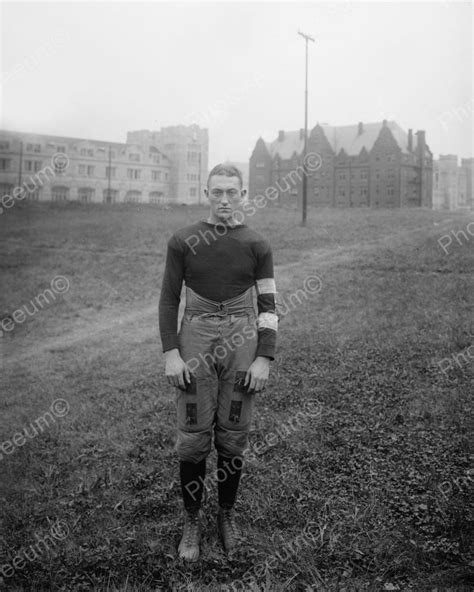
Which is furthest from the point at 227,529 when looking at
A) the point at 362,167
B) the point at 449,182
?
the point at 449,182

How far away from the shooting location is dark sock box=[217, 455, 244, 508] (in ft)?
14.6

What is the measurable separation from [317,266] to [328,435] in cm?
1208

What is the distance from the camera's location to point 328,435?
6.32 metres

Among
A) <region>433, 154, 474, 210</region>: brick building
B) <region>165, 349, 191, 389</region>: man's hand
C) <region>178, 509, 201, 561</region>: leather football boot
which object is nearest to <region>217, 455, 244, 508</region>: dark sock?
<region>178, 509, 201, 561</region>: leather football boot

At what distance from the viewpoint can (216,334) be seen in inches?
167

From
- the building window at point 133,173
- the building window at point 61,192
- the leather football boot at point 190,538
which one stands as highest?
the building window at point 133,173

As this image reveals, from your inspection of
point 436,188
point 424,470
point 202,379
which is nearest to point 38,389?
point 202,379

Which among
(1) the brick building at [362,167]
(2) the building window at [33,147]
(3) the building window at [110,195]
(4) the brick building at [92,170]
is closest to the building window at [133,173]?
(4) the brick building at [92,170]

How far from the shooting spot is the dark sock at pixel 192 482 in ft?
14.4

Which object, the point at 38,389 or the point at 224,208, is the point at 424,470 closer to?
the point at 224,208

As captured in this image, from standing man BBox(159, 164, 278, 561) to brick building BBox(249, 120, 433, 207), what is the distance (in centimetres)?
5684

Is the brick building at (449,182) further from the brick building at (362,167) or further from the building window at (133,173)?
the building window at (133,173)

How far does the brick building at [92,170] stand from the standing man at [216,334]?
45980 millimetres

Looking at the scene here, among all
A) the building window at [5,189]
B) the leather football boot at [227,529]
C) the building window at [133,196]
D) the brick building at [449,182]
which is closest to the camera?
the leather football boot at [227,529]
